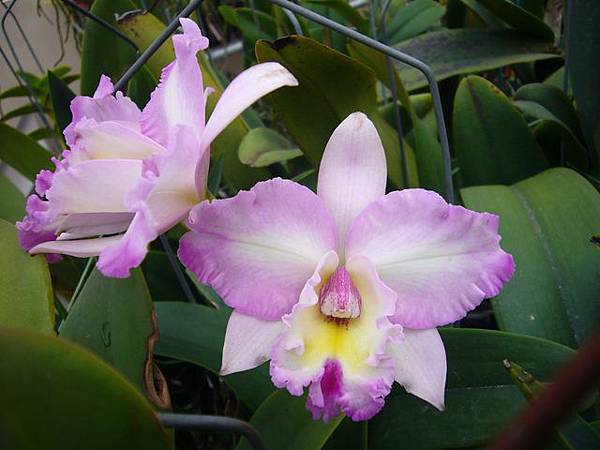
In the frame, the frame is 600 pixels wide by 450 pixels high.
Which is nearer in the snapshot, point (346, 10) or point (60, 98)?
point (60, 98)

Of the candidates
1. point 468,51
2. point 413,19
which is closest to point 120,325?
point 468,51

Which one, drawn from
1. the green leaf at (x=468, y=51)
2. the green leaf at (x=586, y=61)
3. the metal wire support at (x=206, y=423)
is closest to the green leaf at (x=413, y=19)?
the green leaf at (x=468, y=51)

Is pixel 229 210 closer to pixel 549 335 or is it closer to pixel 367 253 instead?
pixel 367 253

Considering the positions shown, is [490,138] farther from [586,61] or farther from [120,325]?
[120,325]

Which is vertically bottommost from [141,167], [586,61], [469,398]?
[469,398]

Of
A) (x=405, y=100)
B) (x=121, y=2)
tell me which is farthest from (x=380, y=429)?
(x=121, y=2)

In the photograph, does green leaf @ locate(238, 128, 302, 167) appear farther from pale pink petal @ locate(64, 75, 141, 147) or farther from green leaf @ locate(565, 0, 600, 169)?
green leaf @ locate(565, 0, 600, 169)

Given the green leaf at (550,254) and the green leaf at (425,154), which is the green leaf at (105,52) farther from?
the green leaf at (550,254)

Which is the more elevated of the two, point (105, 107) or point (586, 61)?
point (105, 107)
